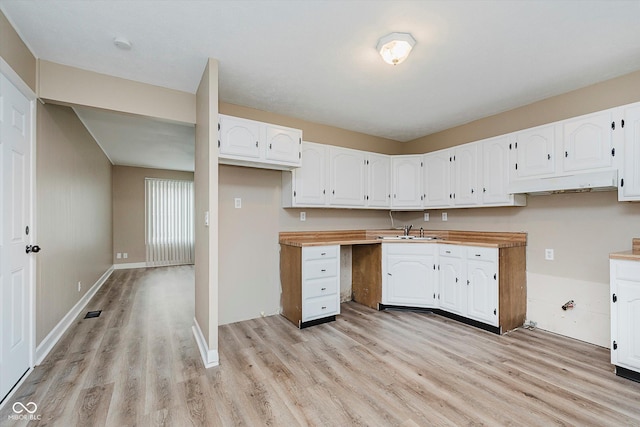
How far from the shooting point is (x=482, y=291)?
10.3 ft

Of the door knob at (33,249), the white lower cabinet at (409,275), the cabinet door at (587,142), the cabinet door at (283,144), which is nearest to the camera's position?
the door knob at (33,249)

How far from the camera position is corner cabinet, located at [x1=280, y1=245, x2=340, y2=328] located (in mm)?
3254

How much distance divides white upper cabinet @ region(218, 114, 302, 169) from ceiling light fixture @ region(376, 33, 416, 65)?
1.40 m

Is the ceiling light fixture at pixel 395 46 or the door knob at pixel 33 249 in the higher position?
the ceiling light fixture at pixel 395 46

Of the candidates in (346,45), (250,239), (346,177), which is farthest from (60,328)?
(346,45)

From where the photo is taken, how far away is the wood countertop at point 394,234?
3326mm

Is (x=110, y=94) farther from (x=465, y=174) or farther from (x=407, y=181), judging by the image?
(x=465, y=174)

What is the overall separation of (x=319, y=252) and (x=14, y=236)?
8.35 feet

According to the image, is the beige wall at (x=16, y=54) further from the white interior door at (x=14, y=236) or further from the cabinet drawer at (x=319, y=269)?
the cabinet drawer at (x=319, y=269)

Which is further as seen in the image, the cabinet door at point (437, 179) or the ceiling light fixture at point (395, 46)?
the cabinet door at point (437, 179)

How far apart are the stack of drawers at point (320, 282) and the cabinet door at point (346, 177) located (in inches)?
29.5

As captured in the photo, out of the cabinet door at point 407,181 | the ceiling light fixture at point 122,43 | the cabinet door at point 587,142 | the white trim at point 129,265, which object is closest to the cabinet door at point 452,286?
the cabinet door at point 407,181

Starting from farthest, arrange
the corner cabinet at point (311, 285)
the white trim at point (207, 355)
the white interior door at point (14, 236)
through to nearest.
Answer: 1. the corner cabinet at point (311, 285)
2. the white trim at point (207, 355)
3. the white interior door at point (14, 236)

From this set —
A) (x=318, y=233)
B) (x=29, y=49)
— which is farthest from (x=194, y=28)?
(x=318, y=233)
